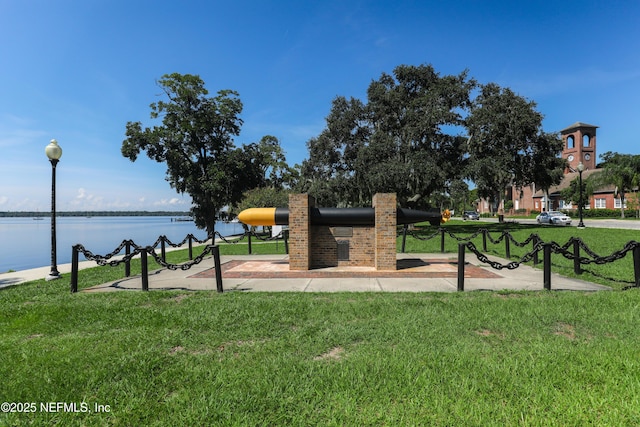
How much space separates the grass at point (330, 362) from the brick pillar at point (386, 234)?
134 inches

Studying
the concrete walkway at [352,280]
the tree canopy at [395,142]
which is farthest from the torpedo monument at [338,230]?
the tree canopy at [395,142]

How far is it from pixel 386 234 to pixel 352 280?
1.93 metres

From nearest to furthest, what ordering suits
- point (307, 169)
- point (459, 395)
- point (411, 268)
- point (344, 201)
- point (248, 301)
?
point (459, 395) < point (248, 301) < point (411, 268) < point (307, 169) < point (344, 201)

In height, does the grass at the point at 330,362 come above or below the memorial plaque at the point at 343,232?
below

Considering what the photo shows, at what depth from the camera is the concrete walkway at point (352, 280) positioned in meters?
6.63

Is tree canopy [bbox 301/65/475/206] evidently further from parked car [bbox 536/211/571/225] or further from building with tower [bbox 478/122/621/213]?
building with tower [bbox 478/122/621/213]

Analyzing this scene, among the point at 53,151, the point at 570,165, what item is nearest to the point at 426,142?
the point at 53,151

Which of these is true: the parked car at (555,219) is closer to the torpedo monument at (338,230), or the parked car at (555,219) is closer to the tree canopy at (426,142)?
the tree canopy at (426,142)

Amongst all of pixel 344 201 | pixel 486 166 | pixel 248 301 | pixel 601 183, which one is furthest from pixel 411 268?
pixel 601 183

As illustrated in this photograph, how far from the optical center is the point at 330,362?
127 inches

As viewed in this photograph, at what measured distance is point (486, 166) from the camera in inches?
856

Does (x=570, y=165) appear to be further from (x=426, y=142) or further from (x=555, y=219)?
(x=426, y=142)

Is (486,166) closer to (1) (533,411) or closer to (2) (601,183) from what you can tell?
(1) (533,411)

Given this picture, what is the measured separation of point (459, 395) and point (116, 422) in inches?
99.6
